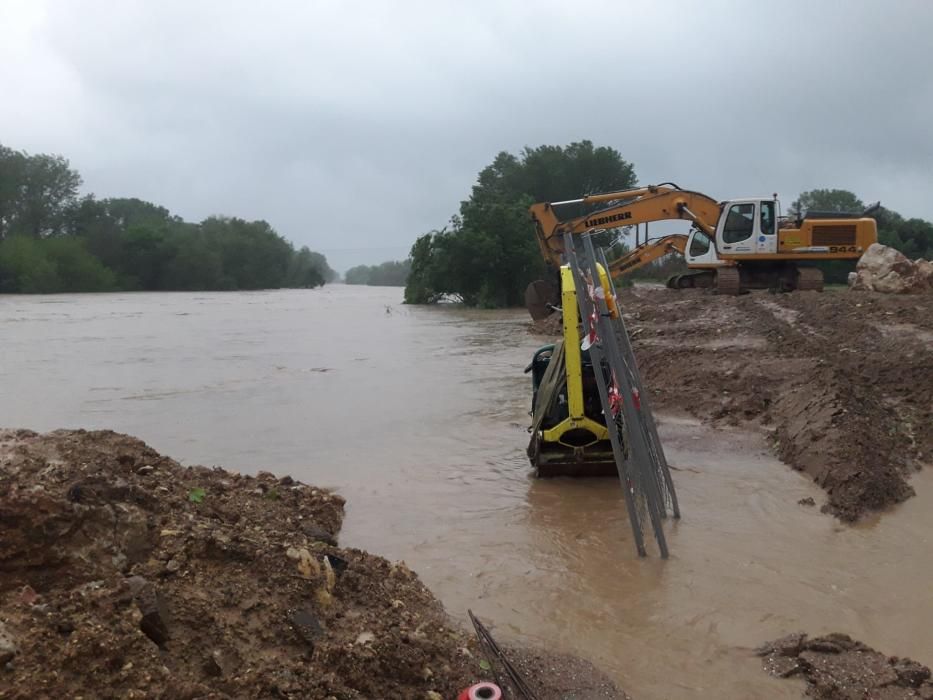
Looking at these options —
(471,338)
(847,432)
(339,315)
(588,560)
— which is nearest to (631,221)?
(471,338)

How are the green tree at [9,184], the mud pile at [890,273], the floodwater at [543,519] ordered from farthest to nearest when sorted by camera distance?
1. the green tree at [9,184]
2. the mud pile at [890,273]
3. the floodwater at [543,519]

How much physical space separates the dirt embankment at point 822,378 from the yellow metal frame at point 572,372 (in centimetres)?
202

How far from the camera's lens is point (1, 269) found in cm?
5909

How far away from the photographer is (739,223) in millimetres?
21609

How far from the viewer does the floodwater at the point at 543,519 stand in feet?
14.1

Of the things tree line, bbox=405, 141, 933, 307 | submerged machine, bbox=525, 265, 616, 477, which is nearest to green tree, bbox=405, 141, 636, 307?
tree line, bbox=405, 141, 933, 307

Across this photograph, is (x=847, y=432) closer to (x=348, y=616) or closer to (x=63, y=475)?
(x=348, y=616)

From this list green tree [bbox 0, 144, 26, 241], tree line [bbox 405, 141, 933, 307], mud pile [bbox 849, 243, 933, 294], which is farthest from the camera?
green tree [bbox 0, 144, 26, 241]

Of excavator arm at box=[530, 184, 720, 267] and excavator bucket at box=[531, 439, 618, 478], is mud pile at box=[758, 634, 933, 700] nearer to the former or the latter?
excavator bucket at box=[531, 439, 618, 478]

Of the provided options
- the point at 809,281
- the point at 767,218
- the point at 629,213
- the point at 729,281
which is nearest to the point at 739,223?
the point at 767,218

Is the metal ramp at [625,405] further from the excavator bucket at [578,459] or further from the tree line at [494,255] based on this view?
the tree line at [494,255]

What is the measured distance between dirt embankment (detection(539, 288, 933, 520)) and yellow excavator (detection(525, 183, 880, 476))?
6.55 feet

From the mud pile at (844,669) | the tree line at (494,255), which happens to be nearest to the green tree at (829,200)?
the tree line at (494,255)

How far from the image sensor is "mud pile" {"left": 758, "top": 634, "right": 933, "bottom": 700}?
3.50 m
